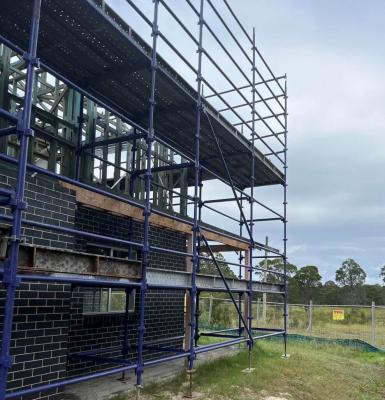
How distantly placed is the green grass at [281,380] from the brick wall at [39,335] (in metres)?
2.03

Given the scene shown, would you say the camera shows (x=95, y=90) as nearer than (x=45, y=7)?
No

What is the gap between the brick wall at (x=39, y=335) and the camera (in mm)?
6000

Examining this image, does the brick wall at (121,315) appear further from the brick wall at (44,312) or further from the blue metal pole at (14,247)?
the blue metal pole at (14,247)

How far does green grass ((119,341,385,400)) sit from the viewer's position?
8484 mm

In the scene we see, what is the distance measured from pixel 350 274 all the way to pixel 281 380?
39511mm

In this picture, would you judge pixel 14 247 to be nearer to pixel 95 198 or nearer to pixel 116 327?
pixel 95 198

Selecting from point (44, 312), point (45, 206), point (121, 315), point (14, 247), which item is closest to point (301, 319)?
point (121, 315)

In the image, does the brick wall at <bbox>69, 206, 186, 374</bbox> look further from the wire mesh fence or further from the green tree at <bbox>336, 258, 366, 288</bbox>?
the green tree at <bbox>336, 258, 366, 288</bbox>

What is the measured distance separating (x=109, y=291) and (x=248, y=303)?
3.41 metres

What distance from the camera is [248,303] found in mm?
11367

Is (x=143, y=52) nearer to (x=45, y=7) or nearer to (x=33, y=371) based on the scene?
(x=45, y=7)

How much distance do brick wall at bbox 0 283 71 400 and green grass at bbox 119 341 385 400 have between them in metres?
2.03

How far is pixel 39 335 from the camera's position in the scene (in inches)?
247

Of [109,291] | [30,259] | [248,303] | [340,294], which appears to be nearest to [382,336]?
[248,303]
